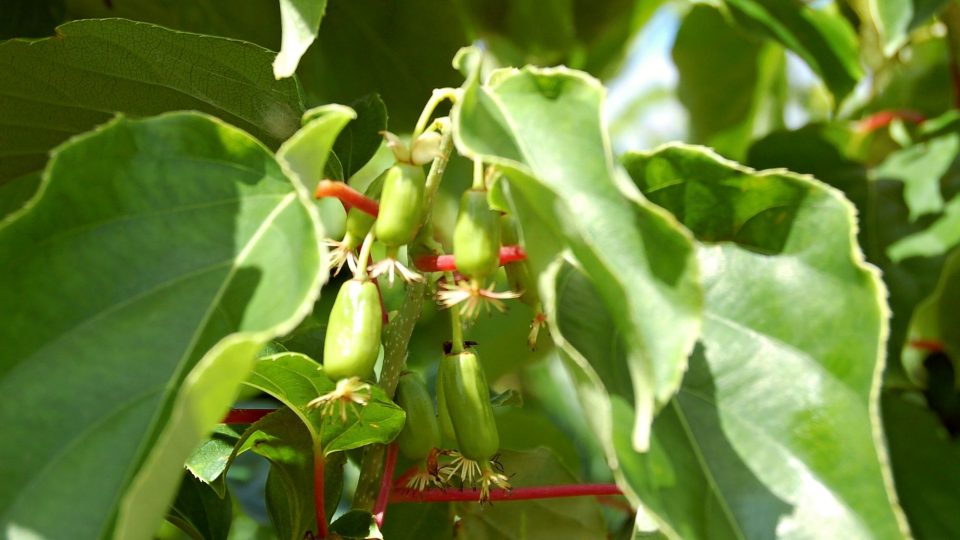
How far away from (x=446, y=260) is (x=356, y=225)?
0.22ft

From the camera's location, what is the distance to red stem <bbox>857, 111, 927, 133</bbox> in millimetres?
1601

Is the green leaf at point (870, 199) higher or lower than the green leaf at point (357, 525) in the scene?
lower

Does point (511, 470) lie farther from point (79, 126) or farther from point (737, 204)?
point (79, 126)

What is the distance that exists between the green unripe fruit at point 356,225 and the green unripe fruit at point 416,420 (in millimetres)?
134

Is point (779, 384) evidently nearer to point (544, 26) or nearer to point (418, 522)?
point (418, 522)

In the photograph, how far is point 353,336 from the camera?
2.15ft

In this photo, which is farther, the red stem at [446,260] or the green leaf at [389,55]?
the green leaf at [389,55]

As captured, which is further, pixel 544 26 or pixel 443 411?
pixel 544 26

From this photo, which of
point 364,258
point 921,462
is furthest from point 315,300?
point 921,462

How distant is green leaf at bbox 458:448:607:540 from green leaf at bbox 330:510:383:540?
233 mm

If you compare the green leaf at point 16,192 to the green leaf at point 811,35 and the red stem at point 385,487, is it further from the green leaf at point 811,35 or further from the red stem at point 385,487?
the green leaf at point 811,35

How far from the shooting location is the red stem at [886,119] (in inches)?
63.0

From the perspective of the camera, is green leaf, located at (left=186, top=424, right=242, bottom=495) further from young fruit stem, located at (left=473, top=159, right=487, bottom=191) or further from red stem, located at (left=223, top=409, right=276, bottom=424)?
young fruit stem, located at (left=473, top=159, right=487, bottom=191)

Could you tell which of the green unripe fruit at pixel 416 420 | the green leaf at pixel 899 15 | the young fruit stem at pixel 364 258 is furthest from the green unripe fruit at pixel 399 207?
the green leaf at pixel 899 15
